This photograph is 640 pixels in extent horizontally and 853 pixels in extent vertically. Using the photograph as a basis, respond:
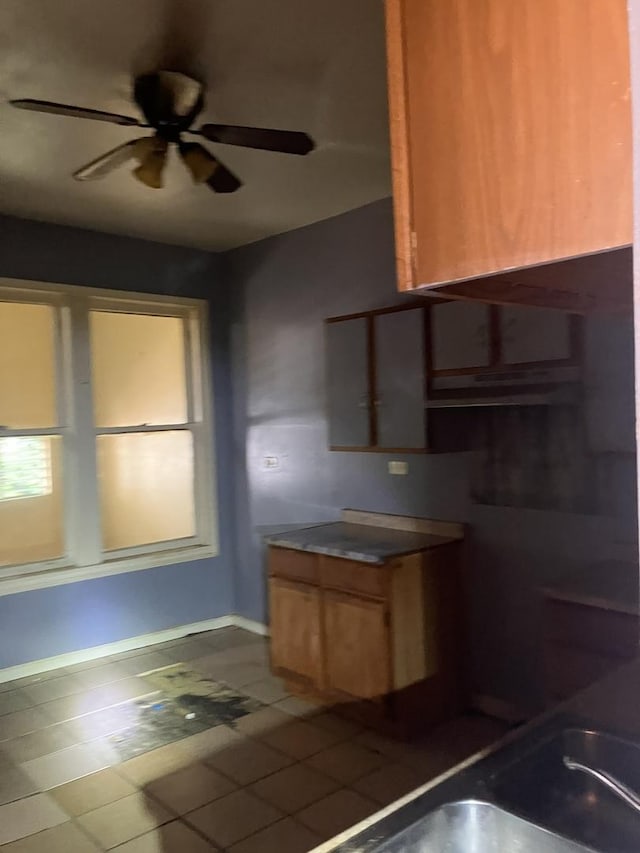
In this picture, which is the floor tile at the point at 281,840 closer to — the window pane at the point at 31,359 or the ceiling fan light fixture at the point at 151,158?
the ceiling fan light fixture at the point at 151,158

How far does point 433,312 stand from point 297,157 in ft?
3.08

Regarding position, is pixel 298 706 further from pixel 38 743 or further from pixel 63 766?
pixel 38 743

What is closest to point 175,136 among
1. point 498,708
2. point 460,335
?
point 460,335

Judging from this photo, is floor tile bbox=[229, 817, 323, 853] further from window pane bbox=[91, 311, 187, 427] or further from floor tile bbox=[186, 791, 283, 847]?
window pane bbox=[91, 311, 187, 427]

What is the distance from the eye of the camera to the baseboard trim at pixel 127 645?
4.18 metres

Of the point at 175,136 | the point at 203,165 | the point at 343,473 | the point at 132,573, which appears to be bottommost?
the point at 132,573

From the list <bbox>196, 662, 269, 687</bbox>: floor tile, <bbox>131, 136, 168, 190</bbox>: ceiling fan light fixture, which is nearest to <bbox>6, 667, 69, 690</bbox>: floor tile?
<bbox>196, 662, 269, 687</bbox>: floor tile

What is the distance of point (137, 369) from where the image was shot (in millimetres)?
4930

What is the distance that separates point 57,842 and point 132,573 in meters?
2.12

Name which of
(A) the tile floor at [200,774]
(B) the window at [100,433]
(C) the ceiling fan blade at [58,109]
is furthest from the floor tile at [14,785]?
(C) the ceiling fan blade at [58,109]

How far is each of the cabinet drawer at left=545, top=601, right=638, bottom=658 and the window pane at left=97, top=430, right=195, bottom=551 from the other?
3013 millimetres

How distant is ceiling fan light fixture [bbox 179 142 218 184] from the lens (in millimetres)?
2598

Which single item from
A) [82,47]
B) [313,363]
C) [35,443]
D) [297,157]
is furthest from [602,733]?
[35,443]

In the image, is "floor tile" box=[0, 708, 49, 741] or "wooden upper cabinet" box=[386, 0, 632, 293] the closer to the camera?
"wooden upper cabinet" box=[386, 0, 632, 293]
